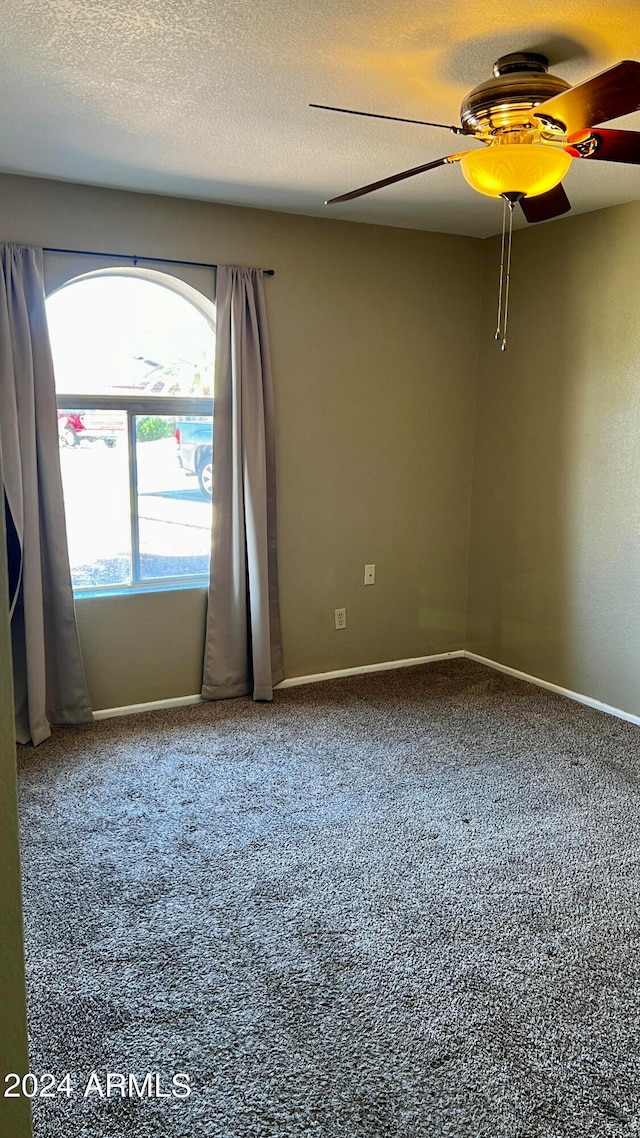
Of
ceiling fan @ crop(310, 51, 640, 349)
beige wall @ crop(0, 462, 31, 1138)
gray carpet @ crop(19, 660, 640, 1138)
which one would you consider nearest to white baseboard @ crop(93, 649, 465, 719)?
gray carpet @ crop(19, 660, 640, 1138)

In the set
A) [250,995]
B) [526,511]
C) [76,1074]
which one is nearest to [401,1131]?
[250,995]

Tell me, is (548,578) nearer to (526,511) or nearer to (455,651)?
(526,511)

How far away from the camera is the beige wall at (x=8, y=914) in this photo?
34.1 inches

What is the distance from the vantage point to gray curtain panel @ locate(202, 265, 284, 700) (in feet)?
13.3

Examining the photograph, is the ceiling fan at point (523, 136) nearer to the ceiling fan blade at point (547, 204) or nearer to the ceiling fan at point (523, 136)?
the ceiling fan at point (523, 136)

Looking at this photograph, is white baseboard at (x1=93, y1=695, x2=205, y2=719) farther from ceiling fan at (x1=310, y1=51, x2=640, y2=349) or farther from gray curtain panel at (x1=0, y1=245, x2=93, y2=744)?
ceiling fan at (x1=310, y1=51, x2=640, y2=349)

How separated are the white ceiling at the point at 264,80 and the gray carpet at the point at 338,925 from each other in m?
2.45

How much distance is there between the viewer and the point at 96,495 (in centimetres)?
408

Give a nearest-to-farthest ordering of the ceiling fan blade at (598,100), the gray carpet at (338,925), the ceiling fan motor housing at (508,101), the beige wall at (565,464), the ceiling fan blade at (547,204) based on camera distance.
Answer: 1. the ceiling fan blade at (598,100)
2. the gray carpet at (338,925)
3. the ceiling fan motor housing at (508,101)
4. the ceiling fan blade at (547,204)
5. the beige wall at (565,464)

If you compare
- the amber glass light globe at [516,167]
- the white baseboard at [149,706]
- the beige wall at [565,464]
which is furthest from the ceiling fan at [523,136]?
the white baseboard at [149,706]

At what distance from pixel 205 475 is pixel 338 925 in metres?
2.50

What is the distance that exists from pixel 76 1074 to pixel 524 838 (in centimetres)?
172

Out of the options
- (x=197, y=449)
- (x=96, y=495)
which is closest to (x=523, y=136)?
(x=197, y=449)

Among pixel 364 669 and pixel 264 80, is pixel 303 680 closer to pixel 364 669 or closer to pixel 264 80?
pixel 364 669
